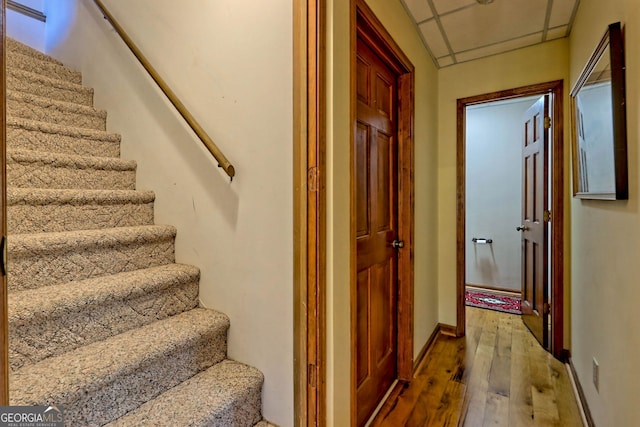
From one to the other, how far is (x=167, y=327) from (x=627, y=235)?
192 centimetres

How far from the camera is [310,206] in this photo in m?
1.15

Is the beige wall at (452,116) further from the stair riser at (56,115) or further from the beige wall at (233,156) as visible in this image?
the stair riser at (56,115)

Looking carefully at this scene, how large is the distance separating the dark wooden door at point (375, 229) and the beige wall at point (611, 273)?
1034 mm

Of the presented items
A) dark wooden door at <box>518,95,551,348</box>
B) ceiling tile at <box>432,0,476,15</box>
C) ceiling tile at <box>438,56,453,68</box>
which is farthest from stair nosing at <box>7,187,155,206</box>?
dark wooden door at <box>518,95,551,348</box>

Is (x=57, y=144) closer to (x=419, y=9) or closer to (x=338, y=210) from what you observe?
(x=338, y=210)

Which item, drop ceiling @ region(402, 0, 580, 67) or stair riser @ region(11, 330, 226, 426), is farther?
drop ceiling @ region(402, 0, 580, 67)

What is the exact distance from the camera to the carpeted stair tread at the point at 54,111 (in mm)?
1716

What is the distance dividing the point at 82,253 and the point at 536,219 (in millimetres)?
3241

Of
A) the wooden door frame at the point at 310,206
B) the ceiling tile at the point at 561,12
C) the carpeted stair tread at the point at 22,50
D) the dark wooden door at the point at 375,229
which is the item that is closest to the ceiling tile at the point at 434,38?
the dark wooden door at the point at 375,229

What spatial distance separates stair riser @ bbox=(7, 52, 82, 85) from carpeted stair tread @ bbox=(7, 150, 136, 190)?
0.88 metres

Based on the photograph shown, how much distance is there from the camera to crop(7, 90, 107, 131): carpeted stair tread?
1716 millimetres

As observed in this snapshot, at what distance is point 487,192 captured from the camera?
13.3ft

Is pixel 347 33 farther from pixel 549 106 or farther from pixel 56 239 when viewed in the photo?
pixel 549 106

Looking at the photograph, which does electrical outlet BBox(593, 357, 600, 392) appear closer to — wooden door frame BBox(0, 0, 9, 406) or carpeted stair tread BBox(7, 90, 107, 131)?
wooden door frame BBox(0, 0, 9, 406)
